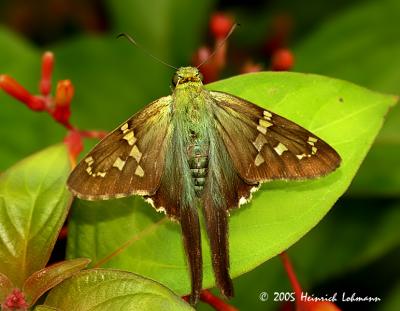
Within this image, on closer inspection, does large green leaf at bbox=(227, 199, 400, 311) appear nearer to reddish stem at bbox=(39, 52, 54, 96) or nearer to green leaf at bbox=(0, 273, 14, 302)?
reddish stem at bbox=(39, 52, 54, 96)

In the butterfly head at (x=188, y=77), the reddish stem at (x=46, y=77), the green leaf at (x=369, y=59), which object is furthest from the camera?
the green leaf at (x=369, y=59)

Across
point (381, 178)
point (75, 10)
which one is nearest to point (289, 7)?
point (75, 10)

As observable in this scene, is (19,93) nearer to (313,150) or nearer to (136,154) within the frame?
(136,154)

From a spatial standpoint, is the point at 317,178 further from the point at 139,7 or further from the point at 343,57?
the point at 139,7

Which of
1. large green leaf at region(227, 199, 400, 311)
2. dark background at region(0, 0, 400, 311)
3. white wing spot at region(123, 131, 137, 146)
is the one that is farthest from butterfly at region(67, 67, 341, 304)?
large green leaf at region(227, 199, 400, 311)

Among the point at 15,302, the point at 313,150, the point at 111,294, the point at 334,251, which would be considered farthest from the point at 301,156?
the point at 334,251

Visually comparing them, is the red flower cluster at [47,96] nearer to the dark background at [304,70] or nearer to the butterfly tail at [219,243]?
the dark background at [304,70]

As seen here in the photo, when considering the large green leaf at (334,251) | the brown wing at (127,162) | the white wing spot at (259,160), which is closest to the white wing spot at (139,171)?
the brown wing at (127,162)

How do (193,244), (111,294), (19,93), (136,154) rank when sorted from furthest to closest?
(19,93)
(136,154)
(193,244)
(111,294)
